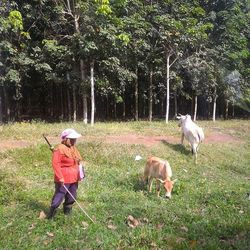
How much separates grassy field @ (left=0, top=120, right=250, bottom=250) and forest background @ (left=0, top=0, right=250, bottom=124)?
8580 mm

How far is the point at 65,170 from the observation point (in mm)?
8164

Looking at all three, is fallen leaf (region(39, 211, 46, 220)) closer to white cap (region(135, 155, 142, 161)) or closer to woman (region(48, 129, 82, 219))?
woman (region(48, 129, 82, 219))

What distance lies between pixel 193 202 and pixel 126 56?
1677 centimetres

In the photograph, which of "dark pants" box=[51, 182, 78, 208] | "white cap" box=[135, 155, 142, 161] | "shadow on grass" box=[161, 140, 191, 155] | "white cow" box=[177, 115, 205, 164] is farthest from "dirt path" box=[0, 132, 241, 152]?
"dark pants" box=[51, 182, 78, 208]

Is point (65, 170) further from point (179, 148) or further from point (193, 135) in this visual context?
point (179, 148)

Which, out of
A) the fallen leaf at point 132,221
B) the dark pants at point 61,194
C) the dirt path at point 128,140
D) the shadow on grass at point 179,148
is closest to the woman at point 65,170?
the dark pants at point 61,194

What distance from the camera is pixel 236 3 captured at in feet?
105

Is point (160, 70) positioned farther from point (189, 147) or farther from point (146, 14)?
point (189, 147)

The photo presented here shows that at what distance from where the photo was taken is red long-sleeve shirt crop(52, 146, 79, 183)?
796 centimetres

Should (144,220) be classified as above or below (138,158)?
below

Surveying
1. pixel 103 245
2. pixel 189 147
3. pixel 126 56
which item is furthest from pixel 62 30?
pixel 103 245

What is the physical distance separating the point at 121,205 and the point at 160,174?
1535 millimetres

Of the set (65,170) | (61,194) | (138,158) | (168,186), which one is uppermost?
(65,170)

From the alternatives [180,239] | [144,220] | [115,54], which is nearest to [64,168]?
[144,220]
